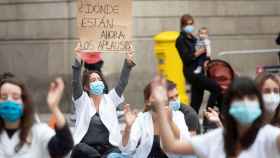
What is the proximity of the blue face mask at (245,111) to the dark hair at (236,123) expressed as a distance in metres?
0.04

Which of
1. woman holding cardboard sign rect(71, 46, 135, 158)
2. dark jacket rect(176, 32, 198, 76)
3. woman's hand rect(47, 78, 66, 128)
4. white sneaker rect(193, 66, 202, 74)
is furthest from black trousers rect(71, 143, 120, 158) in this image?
dark jacket rect(176, 32, 198, 76)

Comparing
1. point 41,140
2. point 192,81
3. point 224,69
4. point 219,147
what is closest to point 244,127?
point 219,147

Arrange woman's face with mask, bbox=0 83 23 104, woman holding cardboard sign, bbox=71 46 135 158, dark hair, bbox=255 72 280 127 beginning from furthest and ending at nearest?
woman holding cardboard sign, bbox=71 46 135 158 → dark hair, bbox=255 72 280 127 → woman's face with mask, bbox=0 83 23 104

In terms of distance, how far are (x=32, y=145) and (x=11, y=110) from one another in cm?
23

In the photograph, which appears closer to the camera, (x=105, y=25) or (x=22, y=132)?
(x=22, y=132)

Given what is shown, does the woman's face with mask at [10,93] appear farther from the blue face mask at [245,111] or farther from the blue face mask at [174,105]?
the blue face mask at [174,105]

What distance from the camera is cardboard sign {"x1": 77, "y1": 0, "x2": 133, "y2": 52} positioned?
30.0 feet

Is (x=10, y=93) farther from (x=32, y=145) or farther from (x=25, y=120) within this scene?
(x=32, y=145)

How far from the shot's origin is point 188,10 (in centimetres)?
1775

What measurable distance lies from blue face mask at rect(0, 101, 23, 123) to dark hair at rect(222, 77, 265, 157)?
1.13 meters

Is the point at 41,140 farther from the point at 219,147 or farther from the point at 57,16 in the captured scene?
the point at 57,16

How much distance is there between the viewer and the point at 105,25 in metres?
9.27

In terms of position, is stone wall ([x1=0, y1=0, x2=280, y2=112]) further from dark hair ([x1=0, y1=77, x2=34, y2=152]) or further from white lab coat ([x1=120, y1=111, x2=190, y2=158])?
dark hair ([x1=0, y1=77, x2=34, y2=152])

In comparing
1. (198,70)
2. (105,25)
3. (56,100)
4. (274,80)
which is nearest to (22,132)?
(56,100)
